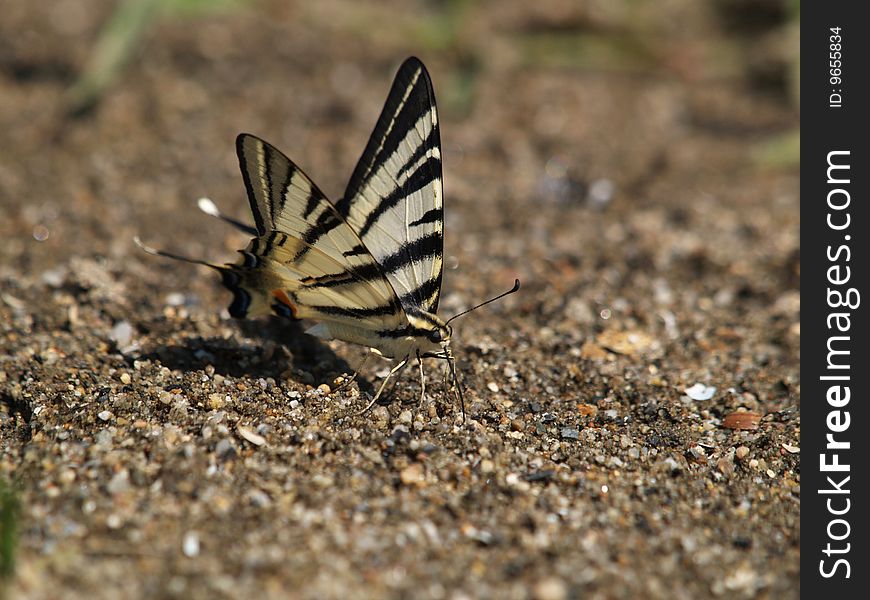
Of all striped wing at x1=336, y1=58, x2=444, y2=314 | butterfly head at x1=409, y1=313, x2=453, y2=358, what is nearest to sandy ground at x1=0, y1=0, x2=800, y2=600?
butterfly head at x1=409, y1=313, x2=453, y2=358

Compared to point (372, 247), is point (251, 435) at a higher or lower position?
lower

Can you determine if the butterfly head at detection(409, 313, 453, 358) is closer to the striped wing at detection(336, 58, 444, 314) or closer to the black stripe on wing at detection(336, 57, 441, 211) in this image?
the striped wing at detection(336, 58, 444, 314)

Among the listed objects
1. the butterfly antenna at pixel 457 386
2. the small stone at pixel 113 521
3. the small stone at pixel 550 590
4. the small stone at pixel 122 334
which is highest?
the small stone at pixel 122 334

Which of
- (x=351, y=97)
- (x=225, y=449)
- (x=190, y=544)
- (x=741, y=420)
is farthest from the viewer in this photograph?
(x=351, y=97)

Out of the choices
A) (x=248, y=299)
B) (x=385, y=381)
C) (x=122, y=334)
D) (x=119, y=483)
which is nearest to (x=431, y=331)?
(x=385, y=381)

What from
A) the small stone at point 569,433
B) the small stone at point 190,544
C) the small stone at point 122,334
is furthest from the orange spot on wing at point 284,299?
the small stone at point 569,433

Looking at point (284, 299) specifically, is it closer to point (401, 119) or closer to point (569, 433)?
point (401, 119)

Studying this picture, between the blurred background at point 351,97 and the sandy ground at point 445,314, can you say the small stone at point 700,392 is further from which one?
the blurred background at point 351,97
